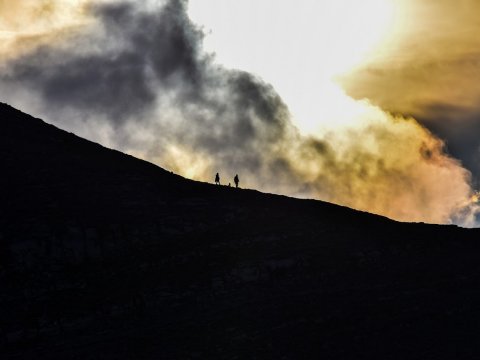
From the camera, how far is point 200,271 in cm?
6569

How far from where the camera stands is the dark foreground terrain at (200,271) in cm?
5516

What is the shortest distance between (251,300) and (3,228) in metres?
27.1

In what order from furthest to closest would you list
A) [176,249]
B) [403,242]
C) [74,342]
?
[403,242], [176,249], [74,342]

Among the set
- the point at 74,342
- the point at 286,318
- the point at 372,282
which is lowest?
the point at 74,342

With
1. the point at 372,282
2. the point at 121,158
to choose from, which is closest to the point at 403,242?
the point at 372,282

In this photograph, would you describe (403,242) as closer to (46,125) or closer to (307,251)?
(307,251)

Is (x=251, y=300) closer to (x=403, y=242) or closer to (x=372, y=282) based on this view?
(x=372, y=282)

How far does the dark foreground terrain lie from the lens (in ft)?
181

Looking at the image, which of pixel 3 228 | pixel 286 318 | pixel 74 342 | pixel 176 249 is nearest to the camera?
pixel 74 342

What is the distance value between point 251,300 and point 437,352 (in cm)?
1867

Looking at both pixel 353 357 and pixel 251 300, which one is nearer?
pixel 353 357

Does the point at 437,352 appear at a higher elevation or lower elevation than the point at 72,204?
lower

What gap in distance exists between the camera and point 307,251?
7206cm

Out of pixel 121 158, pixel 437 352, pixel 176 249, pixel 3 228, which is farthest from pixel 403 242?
pixel 3 228
